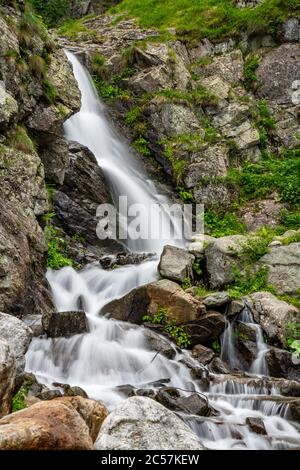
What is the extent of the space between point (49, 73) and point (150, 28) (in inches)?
516

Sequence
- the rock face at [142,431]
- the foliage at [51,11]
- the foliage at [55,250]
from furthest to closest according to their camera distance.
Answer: the foliage at [51,11] < the foliage at [55,250] < the rock face at [142,431]

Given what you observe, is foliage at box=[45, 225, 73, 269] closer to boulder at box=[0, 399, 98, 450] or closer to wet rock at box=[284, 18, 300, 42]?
boulder at box=[0, 399, 98, 450]

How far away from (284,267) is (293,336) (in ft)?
8.53

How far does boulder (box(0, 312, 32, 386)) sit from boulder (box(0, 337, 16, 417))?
2.77 ft

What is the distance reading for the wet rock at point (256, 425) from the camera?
691 centimetres

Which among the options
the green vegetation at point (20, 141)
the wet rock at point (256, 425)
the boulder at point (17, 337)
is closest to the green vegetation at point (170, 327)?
the wet rock at point (256, 425)

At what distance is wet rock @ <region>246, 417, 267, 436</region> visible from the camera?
691 centimetres

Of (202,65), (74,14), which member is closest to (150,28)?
(202,65)

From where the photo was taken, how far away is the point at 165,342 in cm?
949

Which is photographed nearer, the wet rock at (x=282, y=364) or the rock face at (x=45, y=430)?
the rock face at (x=45, y=430)

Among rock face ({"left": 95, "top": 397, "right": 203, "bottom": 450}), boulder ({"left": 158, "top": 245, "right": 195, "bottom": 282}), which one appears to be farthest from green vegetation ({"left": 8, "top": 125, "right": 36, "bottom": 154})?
rock face ({"left": 95, "top": 397, "right": 203, "bottom": 450})

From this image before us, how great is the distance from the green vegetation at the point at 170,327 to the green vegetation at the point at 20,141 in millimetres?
5012

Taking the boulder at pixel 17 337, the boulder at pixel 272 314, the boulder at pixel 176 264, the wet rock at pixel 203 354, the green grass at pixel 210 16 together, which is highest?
the green grass at pixel 210 16

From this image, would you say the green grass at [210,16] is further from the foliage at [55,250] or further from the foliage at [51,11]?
the foliage at [55,250]
